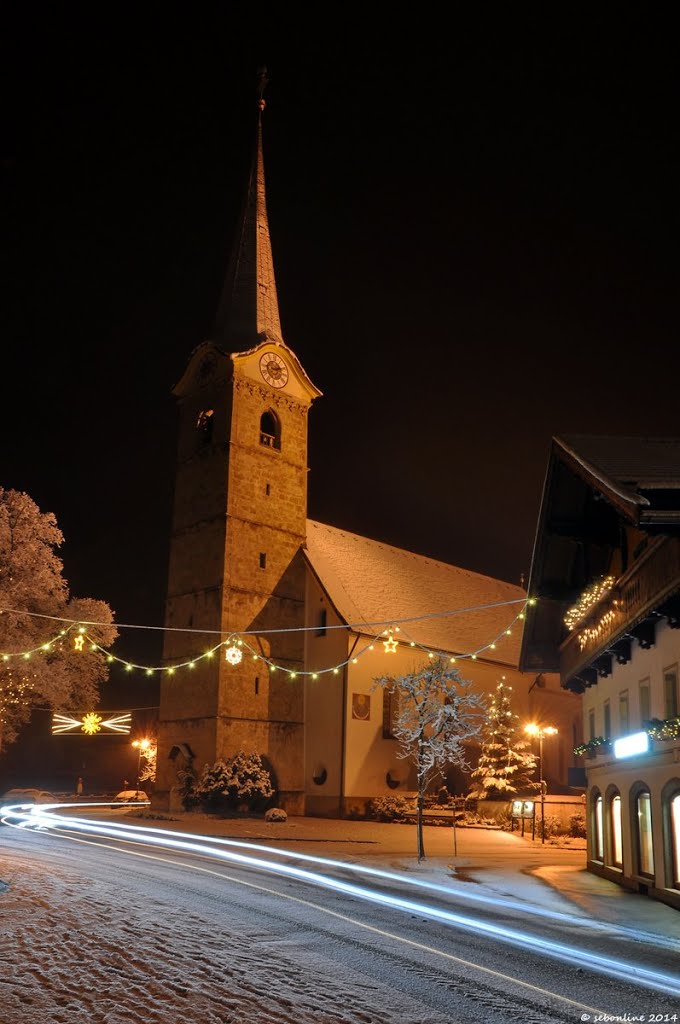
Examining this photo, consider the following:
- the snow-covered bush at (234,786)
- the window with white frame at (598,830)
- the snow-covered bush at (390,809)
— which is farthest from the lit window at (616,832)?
the snow-covered bush at (234,786)

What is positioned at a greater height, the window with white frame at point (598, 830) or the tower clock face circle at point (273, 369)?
the tower clock face circle at point (273, 369)

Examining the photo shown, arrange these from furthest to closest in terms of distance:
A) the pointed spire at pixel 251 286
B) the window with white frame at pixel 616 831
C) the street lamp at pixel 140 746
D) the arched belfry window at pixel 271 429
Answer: the street lamp at pixel 140 746
the pointed spire at pixel 251 286
the arched belfry window at pixel 271 429
the window with white frame at pixel 616 831

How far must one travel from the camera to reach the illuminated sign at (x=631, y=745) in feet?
53.4

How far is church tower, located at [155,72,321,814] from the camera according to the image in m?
40.5

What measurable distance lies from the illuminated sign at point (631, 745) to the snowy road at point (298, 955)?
3.98 meters

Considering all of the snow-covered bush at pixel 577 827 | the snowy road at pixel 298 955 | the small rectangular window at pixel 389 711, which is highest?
the small rectangular window at pixel 389 711

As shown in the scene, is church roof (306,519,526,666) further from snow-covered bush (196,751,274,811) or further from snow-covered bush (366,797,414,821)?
snow-covered bush (196,751,274,811)

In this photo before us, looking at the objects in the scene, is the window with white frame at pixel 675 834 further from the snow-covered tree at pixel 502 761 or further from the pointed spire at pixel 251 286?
the pointed spire at pixel 251 286

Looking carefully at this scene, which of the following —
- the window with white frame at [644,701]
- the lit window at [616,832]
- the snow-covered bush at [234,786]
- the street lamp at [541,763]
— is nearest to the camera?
the window with white frame at [644,701]

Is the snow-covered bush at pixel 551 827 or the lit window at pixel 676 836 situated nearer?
the lit window at pixel 676 836

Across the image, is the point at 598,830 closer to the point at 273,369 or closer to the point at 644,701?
the point at 644,701

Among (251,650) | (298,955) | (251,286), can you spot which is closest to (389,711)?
(251,650)

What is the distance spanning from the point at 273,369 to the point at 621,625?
3264 cm

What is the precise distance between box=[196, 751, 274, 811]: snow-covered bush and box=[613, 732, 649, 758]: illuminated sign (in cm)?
2158
